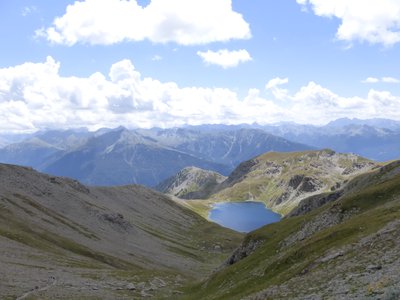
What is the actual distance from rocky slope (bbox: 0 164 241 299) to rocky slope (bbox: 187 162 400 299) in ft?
57.0

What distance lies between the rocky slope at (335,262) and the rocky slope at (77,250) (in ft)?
57.0

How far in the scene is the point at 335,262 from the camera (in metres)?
35.6

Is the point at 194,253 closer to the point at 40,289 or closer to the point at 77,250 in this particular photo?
the point at 77,250

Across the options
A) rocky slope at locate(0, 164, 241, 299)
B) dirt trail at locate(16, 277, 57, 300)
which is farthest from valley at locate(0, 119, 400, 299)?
rocky slope at locate(0, 164, 241, 299)

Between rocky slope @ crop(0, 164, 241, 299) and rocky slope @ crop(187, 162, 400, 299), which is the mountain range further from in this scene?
rocky slope @ crop(0, 164, 241, 299)

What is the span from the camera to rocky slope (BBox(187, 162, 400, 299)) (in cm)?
2786

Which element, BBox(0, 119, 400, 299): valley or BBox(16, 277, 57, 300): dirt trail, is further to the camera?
BBox(16, 277, 57, 300): dirt trail

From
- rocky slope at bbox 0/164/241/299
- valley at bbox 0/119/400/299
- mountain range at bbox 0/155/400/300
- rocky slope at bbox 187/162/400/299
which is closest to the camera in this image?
rocky slope at bbox 187/162/400/299

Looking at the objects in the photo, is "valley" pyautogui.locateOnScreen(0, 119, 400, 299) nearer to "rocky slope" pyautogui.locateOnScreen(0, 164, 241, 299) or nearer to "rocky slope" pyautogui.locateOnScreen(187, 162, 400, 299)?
"rocky slope" pyautogui.locateOnScreen(187, 162, 400, 299)

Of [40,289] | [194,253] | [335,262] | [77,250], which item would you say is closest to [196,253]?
[194,253]

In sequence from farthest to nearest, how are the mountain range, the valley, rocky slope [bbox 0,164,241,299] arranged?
rocky slope [bbox 0,164,241,299], the valley, the mountain range

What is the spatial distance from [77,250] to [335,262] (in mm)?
80390

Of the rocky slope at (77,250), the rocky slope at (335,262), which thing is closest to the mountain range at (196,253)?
the rocky slope at (335,262)

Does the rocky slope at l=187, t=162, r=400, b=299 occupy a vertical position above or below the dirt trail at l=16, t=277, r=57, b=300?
above
